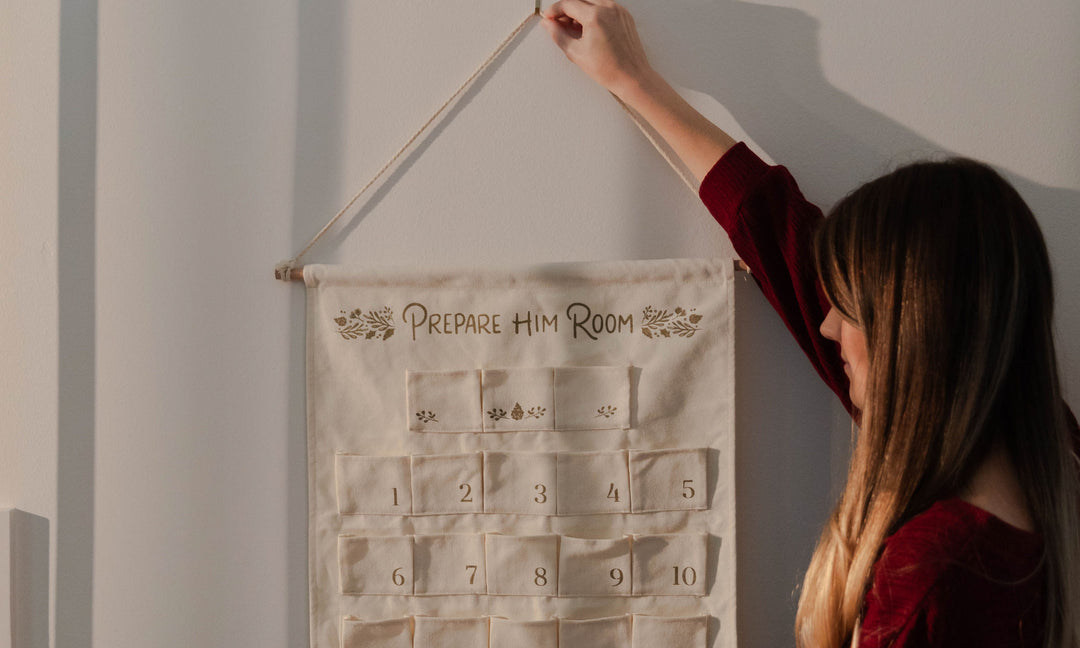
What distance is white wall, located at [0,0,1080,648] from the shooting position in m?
0.94

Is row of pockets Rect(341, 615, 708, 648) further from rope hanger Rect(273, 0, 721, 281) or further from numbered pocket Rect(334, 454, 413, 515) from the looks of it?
rope hanger Rect(273, 0, 721, 281)

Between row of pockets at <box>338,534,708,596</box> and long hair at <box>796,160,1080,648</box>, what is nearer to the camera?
long hair at <box>796,160,1080,648</box>

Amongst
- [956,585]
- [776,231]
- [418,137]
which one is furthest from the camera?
[418,137]

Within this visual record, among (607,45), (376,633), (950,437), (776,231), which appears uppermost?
(607,45)

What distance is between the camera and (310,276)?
0.94 metres

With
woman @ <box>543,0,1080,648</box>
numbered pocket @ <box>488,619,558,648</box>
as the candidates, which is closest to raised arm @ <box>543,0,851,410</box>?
woman @ <box>543,0,1080,648</box>

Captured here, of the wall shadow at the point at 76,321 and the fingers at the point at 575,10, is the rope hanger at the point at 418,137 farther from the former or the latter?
the wall shadow at the point at 76,321

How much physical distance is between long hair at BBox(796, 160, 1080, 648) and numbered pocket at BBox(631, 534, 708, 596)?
215 mm

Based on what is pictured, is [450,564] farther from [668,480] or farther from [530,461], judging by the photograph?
[668,480]

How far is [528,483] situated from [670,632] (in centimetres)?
25

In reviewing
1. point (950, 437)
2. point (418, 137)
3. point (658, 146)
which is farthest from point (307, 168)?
point (950, 437)

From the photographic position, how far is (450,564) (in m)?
0.92

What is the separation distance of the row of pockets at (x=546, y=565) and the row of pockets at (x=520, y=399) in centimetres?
14

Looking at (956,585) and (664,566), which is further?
(664,566)
